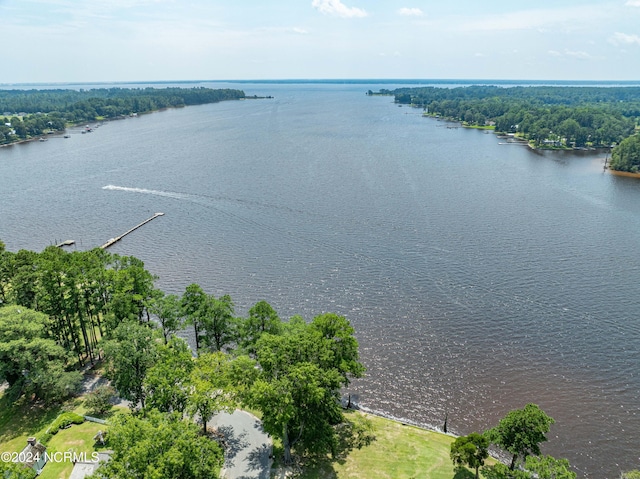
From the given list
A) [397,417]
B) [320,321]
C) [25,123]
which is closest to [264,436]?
[320,321]

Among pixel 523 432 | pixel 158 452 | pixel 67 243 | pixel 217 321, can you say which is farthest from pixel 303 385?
pixel 67 243

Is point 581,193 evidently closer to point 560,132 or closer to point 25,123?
point 560,132

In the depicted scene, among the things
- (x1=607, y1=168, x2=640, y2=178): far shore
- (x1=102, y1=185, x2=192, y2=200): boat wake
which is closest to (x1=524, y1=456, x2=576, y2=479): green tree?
(x1=102, y1=185, x2=192, y2=200): boat wake

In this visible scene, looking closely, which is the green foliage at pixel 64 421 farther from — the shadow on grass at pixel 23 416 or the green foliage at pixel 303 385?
the green foliage at pixel 303 385

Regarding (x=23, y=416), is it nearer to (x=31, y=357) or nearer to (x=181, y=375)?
(x=31, y=357)

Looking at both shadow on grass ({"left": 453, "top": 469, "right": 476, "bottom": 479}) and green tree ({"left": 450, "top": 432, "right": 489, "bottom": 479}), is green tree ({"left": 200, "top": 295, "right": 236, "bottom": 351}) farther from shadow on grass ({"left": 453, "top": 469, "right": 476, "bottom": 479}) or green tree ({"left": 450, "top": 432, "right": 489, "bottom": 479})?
shadow on grass ({"left": 453, "top": 469, "right": 476, "bottom": 479})
